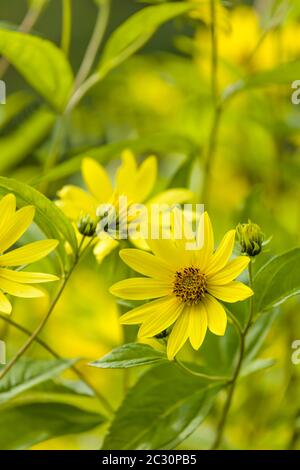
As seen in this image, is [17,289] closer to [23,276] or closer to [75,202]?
[23,276]

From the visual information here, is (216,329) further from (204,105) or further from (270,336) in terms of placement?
(204,105)

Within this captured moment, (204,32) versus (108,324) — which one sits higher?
(204,32)

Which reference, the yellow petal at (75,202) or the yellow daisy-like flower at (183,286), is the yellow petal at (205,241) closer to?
the yellow daisy-like flower at (183,286)

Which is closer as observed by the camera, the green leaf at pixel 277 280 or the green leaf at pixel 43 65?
the green leaf at pixel 277 280

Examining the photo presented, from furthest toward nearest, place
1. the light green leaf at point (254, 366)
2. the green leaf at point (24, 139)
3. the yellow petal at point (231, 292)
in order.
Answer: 1. the green leaf at point (24, 139)
2. the light green leaf at point (254, 366)
3. the yellow petal at point (231, 292)

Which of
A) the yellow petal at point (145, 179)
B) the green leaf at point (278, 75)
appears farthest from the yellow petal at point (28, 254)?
the green leaf at point (278, 75)

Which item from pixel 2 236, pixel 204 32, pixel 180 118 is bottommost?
pixel 2 236

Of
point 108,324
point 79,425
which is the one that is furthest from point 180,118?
point 79,425
